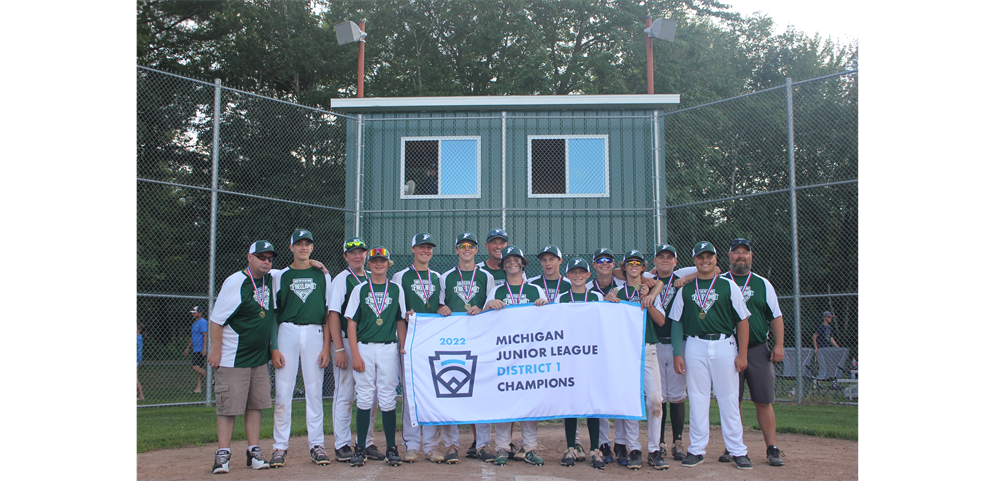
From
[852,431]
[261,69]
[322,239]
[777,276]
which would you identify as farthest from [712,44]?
[852,431]

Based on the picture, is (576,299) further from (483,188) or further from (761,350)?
(483,188)

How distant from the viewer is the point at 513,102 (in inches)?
528

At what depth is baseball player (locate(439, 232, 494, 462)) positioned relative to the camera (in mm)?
7293

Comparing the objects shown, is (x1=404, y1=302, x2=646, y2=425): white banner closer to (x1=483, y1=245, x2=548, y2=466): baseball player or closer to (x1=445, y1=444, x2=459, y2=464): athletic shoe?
(x1=483, y1=245, x2=548, y2=466): baseball player

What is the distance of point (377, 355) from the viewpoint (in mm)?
6930

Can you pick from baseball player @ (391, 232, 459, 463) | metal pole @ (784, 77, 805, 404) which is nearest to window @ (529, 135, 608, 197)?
metal pole @ (784, 77, 805, 404)

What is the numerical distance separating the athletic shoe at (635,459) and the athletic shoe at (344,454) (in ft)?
8.75

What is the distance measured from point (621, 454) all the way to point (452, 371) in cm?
183

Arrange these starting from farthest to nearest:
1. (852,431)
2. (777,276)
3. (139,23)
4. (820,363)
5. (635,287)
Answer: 1. (139,23)
2. (777,276)
3. (820,363)
4. (852,431)
5. (635,287)

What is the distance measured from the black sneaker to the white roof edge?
305 inches

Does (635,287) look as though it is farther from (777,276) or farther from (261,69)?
(261,69)

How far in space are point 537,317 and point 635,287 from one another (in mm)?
1147

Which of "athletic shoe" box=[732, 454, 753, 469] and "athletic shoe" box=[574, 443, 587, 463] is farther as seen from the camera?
"athletic shoe" box=[574, 443, 587, 463]

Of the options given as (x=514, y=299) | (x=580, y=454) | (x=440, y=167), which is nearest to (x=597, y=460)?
(x=580, y=454)
